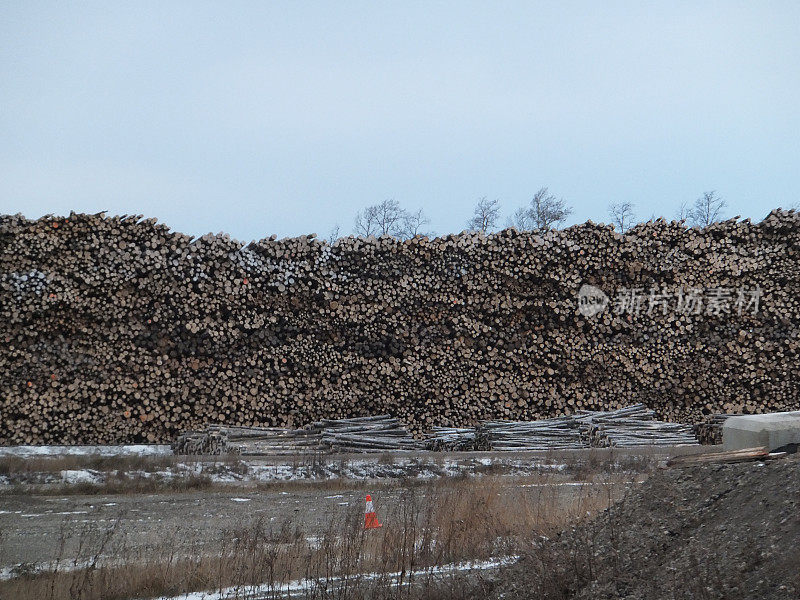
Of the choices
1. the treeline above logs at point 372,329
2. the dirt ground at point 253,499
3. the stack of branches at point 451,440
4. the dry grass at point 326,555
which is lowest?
the dirt ground at point 253,499

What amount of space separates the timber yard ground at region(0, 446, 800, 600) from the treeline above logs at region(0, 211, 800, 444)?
7.81ft

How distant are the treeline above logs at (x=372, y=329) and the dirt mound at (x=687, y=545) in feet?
27.3

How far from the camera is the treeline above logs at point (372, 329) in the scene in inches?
492

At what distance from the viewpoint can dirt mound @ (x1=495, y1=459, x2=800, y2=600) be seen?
403 centimetres

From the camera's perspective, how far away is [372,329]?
13.9 meters

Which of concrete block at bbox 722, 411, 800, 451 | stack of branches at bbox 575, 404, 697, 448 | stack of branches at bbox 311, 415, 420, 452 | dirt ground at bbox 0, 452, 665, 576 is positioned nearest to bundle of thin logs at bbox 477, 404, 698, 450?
stack of branches at bbox 575, 404, 697, 448

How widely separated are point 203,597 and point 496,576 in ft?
6.70

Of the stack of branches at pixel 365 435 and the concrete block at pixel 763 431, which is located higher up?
the concrete block at pixel 763 431

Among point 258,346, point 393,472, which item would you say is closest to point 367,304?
point 258,346

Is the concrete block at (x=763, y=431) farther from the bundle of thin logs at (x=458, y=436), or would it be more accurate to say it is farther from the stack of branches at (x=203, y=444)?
the stack of branches at (x=203, y=444)

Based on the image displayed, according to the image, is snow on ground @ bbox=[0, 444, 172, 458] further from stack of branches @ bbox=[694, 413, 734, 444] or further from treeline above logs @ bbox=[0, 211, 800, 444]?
stack of branches @ bbox=[694, 413, 734, 444]

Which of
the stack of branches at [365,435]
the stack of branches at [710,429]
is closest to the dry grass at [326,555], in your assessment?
the stack of branches at [365,435]

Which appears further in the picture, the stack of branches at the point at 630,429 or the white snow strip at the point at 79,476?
the stack of branches at the point at 630,429

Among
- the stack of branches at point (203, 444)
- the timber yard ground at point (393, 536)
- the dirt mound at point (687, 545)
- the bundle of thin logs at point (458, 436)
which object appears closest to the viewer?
the dirt mound at point (687, 545)
